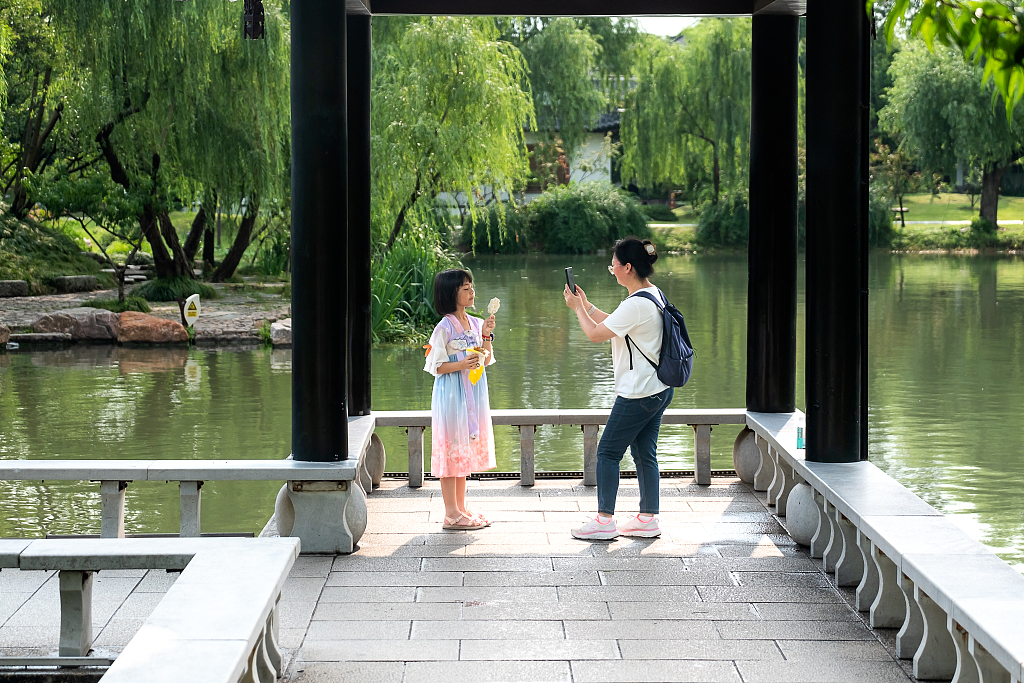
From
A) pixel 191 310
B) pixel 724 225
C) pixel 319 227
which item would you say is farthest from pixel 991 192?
pixel 319 227

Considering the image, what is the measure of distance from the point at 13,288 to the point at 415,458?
14.6 m

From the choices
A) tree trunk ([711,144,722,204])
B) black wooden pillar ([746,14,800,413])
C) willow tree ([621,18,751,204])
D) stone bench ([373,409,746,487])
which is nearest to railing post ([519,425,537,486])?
stone bench ([373,409,746,487])

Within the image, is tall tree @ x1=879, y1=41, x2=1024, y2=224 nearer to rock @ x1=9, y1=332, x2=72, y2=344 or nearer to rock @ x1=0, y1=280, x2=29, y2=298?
rock @ x1=0, y1=280, x2=29, y2=298

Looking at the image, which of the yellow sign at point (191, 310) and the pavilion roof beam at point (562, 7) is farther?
the yellow sign at point (191, 310)

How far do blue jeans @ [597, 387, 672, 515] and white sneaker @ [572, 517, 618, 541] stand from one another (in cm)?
5

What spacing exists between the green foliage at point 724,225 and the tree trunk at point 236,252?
56.7 feet

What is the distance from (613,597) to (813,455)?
1101 mm

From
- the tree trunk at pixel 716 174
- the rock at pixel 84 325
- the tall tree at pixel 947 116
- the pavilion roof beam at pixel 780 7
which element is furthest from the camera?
the tree trunk at pixel 716 174

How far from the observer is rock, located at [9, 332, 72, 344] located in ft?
50.4

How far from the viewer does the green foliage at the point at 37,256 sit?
1889cm

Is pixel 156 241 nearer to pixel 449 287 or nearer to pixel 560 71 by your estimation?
pixel 449 287

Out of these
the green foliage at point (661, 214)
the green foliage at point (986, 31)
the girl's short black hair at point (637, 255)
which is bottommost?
the girl's short black hair at point (637, 255)

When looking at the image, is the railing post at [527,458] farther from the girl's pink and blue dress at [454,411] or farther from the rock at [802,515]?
the rock at [802,515]

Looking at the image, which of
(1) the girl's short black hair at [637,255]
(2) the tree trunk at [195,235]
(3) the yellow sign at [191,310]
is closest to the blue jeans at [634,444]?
(1) the girl's short black hair at [637,255]
